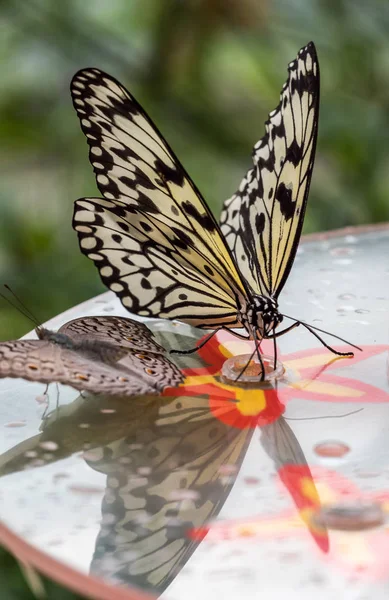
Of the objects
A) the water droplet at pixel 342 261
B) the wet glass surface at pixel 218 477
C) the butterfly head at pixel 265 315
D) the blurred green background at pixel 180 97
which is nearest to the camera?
the wet glass surface at pixel 218 477

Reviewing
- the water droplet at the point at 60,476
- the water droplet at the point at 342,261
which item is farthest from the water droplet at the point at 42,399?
the water droplet at the point at 342,261

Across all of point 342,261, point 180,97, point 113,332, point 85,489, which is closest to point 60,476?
point 85,489

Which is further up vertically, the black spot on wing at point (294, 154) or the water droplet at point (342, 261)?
the black spot on wing at point (294, 154)

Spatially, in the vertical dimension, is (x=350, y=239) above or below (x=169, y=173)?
below

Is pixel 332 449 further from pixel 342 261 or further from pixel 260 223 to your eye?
pixel 342 261

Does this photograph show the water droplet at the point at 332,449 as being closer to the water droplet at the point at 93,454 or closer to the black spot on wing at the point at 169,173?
the water droplet at the point at 93,454

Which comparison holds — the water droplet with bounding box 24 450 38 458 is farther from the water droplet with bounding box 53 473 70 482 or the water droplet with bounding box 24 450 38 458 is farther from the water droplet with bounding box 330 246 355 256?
the water droplet with bounding box 330 246 355 256

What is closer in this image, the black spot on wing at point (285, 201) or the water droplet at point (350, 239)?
the black spot on wing at point (285, 201)
